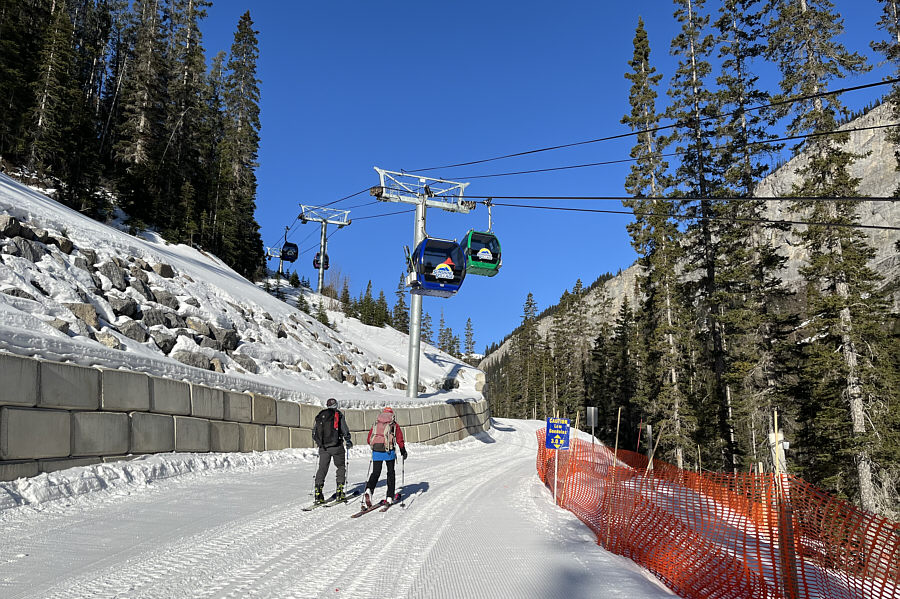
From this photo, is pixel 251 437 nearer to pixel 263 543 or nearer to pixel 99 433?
pixel 99 433

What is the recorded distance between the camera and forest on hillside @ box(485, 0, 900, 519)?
17.4 meters

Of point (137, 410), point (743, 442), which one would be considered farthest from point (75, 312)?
point (743, 442)

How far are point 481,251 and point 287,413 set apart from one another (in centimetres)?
884

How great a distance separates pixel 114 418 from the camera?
8.73m

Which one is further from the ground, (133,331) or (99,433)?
(133,331)

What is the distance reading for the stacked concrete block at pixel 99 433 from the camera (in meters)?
8.02

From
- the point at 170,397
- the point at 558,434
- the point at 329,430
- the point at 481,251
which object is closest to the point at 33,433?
the point at 170,397

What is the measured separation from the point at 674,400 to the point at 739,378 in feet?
9.90

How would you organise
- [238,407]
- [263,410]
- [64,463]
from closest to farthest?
[64,463] → [238,407] → [263,410]

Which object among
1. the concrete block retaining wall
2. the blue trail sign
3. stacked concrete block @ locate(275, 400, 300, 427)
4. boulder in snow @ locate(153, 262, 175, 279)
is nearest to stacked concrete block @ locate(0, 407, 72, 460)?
the concrete block retaining wall

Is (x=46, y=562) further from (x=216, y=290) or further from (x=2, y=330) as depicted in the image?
(x=216, y=290)

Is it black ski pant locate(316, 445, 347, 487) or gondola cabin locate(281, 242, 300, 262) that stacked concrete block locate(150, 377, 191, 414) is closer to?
black ski pant locate(316, 445, 347, 487)

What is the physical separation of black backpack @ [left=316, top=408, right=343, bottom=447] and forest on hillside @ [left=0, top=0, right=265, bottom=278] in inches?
907

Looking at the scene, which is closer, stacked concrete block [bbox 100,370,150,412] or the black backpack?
stacked concrete block [bbox 100,370,150,412]
